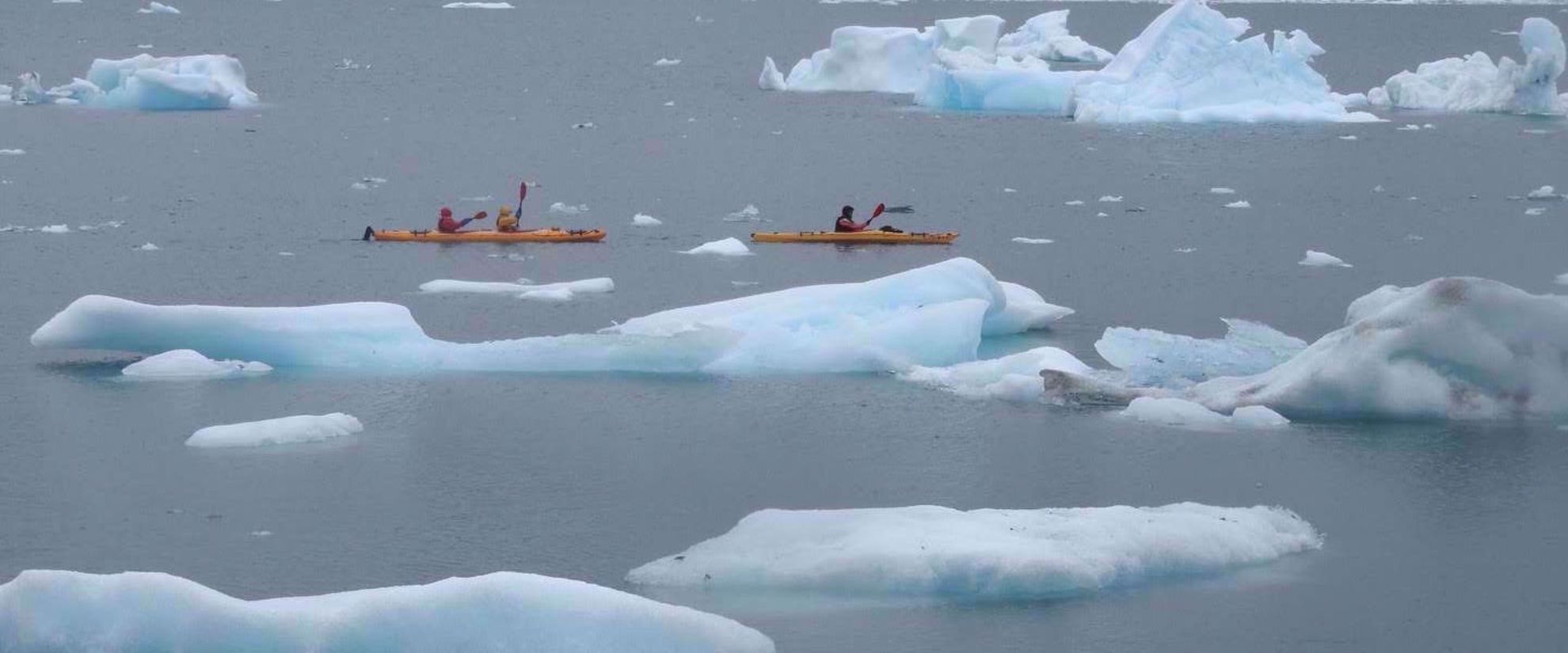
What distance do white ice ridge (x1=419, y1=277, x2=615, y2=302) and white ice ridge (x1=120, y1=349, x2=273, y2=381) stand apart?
2.70 meters

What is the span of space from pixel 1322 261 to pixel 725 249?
464 cm

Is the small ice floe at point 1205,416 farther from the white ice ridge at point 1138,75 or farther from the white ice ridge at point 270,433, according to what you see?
the white ice ridge at point 1138,75

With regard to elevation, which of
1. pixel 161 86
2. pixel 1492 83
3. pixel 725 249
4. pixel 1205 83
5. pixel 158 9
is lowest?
pixel 725 249

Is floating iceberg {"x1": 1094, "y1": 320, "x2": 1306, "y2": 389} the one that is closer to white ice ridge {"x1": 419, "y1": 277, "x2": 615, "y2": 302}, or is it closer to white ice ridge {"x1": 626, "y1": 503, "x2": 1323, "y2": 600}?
white ice ridge {"x1": 626, "y1": 503, "x2": 1323, "y2": 600}

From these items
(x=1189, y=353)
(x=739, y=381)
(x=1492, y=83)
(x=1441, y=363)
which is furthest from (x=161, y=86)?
(x=1441, y=363)

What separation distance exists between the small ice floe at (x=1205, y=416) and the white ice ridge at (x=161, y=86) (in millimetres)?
18729

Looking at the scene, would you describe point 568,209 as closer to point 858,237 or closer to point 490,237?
point 490,237

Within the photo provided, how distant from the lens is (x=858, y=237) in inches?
651

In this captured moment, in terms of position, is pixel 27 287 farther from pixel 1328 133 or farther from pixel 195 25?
pixel 195 25

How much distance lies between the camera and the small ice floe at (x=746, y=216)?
18119 mm

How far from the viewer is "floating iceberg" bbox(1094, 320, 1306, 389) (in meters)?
11.2

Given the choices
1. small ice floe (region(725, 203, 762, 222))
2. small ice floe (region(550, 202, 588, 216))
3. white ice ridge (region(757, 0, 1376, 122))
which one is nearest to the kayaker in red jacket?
small ice floe (region(550, 202, 588, 216))

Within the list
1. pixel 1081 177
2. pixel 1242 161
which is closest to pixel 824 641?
pixel 1081 177

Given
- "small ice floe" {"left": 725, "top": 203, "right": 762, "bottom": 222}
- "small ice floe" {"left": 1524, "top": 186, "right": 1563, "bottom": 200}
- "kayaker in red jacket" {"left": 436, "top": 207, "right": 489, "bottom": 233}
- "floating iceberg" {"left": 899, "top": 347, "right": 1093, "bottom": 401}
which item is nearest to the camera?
"floating iceberg" {"left": 899, "top": 347, "right": 1093, "bottom": 401}
